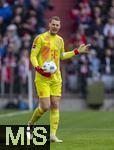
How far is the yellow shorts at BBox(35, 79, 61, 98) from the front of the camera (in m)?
13.6

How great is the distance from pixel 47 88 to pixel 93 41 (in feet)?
43.4

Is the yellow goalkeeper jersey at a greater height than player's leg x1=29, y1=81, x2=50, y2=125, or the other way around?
the yellow goalkeeper jersey

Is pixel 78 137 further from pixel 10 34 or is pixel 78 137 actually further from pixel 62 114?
pixel 10 34

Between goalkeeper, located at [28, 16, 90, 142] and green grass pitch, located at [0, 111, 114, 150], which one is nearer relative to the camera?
green grass pitch, located at [0, 111, 114, 150]

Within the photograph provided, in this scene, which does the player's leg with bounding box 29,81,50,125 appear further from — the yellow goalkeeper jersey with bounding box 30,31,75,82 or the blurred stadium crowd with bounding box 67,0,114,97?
the blurred stadium crowd with bounding box 67,0,114,97

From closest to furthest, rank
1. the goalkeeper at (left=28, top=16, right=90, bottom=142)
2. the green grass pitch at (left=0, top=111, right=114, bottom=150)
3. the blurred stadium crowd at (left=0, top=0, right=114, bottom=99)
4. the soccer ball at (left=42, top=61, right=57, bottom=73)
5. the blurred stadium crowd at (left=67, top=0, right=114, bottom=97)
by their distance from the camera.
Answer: the green grass pitch at (left=0, top=111, right=114, bottom=150) < the soccer ball at (left=42, top=61, right=57, bottom=73) < the goalkeeper at (left=28, top=16, right=90, bottom=142) < the blurred stadium crowd at (left=0, top=0, right=114, bottom=99) < the blurred stadium crowd at (left=67, top=0, right=114, bottom=97)

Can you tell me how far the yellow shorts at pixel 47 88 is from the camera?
13.6m

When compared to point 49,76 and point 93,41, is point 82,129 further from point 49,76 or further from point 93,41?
point 93,41

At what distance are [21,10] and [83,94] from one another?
398cm

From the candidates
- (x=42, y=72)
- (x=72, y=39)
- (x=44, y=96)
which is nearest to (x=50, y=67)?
(x=42, y=72)

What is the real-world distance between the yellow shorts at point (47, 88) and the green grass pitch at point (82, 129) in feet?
3.11

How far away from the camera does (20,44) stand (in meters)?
26.3

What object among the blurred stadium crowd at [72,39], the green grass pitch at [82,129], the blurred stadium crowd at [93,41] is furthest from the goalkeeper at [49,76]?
the blurred stadium crowd at [93,41]

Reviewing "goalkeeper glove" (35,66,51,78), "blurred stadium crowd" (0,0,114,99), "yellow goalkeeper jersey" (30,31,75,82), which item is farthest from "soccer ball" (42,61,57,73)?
"blurred stadium crowd" (0,0,114,99)
